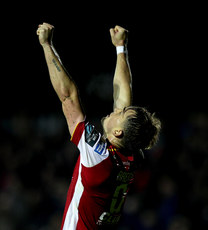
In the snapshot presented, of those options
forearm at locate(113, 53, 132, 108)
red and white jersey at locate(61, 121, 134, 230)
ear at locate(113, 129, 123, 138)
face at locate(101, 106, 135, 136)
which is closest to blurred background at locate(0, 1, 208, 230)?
forearm at locate(113, 53, 132, 108)

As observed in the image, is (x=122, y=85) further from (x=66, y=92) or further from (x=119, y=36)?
(x=66, y=92)

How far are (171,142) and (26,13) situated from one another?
13.0 ft

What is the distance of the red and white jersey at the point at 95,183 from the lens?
9.24 feet

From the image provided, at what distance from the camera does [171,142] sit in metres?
7.67

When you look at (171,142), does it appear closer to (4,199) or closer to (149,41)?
(149,41)

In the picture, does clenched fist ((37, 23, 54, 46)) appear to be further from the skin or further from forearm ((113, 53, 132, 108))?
forearm ((113, 53, 132, 108))

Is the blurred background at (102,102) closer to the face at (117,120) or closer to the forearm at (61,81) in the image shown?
the face at (117,120)

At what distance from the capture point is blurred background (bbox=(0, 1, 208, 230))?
6.42m

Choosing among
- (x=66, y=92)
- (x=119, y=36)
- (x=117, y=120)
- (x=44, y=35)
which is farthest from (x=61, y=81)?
(x=119, y=36)

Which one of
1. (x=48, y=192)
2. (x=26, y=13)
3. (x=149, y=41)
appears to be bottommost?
(x=48, y=192)

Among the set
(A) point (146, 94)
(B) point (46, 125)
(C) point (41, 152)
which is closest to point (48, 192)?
(C) point (41, 152)

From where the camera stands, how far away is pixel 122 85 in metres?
3.70

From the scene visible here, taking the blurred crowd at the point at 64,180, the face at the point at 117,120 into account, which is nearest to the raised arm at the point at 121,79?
the face at the point at 117,120

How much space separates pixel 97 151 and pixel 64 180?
3.93 m
